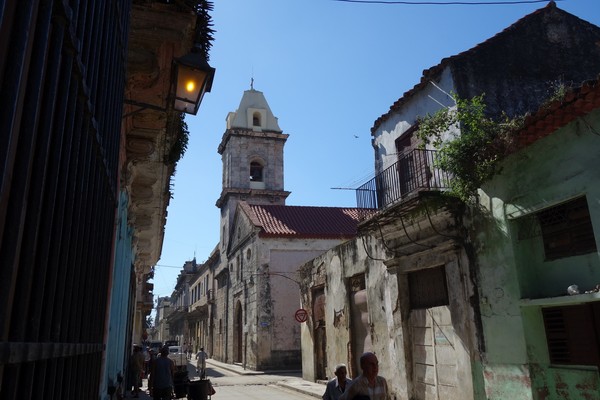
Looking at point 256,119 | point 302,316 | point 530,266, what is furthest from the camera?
point 256,119

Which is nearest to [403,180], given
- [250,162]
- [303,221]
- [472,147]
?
[472,147]

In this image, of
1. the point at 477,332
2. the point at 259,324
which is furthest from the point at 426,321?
the point at 259,324

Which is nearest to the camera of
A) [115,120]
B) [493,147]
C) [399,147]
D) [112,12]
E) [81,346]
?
[81,346]

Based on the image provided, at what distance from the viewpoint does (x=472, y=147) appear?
911 cm

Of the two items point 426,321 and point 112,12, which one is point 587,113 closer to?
point 426,321

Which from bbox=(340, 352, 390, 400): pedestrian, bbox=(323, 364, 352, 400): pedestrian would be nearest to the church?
bbox=(323, 364, 352, 400): pedestrian

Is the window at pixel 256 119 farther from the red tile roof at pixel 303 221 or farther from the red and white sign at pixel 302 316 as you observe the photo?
the red and white sign at pixel 302 316

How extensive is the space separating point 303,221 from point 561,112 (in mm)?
21858

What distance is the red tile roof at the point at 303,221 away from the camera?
27.0 metres

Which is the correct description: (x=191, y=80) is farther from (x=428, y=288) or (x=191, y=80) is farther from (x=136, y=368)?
(x=136, y=368)

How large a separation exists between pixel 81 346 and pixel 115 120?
5.42 feet

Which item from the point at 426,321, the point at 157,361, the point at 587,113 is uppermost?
the point at 587,113

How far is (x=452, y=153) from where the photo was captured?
920cm

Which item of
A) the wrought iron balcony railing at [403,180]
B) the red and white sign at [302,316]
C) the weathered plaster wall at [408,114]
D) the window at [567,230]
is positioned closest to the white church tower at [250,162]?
the red and white sign at [302,316]
